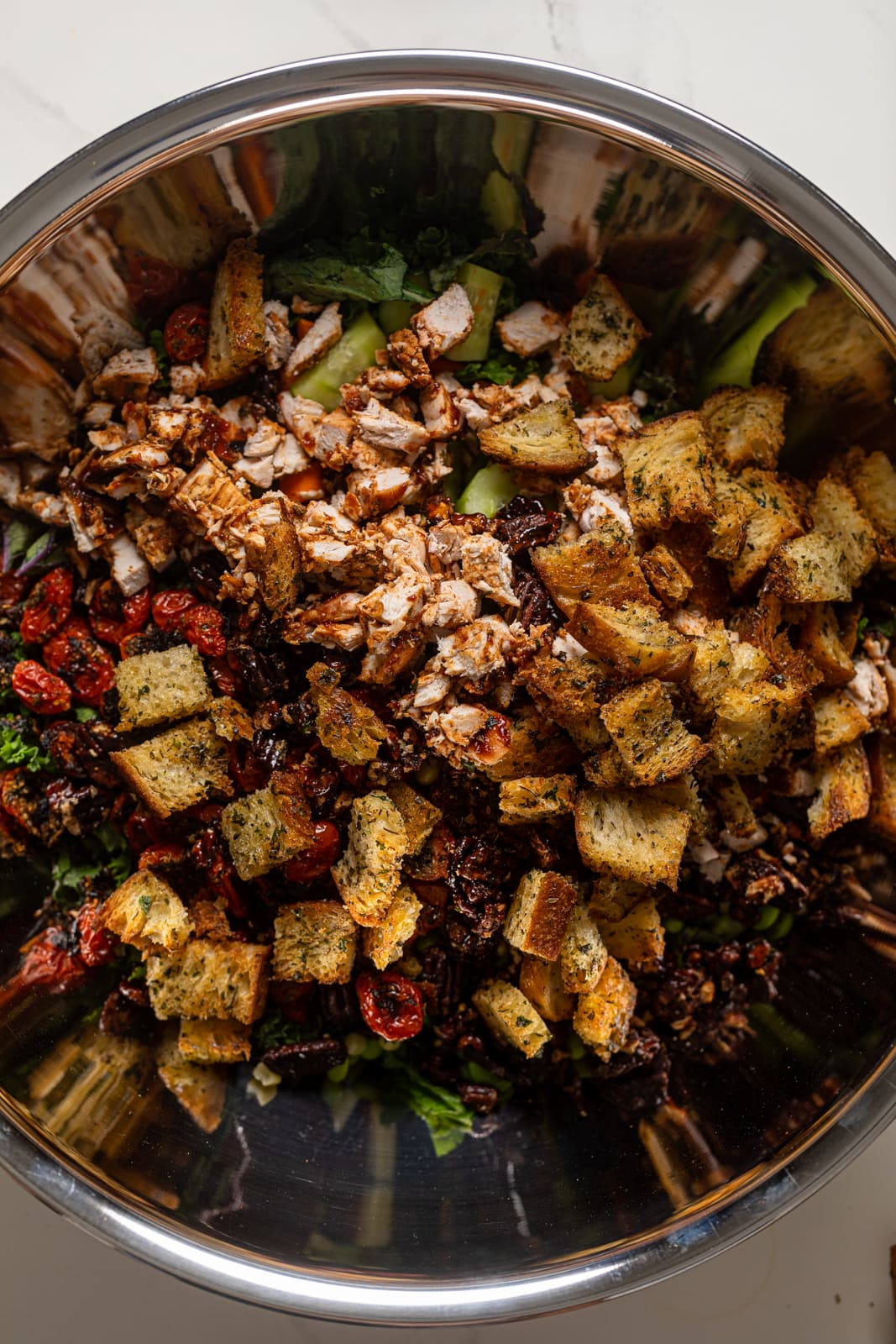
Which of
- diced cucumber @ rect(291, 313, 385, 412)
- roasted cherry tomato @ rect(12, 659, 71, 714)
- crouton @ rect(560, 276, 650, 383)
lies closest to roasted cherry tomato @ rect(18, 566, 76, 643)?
roasted cherry tomato @ rect(12, 659, 71, 714)

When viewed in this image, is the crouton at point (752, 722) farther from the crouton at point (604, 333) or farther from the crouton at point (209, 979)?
the crouton at point (209, 979)

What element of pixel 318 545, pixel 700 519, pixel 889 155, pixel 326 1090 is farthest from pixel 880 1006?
pixel 889 155

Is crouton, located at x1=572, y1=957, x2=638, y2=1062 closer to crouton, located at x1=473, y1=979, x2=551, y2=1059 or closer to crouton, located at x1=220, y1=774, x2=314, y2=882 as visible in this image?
crouton, located at x1=473, y1=979, x2=551, y2=1059

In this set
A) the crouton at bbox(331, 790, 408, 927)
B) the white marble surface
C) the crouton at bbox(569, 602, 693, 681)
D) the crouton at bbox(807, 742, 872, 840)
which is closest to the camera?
the crouton at bbox(569, 602, 693, 681)

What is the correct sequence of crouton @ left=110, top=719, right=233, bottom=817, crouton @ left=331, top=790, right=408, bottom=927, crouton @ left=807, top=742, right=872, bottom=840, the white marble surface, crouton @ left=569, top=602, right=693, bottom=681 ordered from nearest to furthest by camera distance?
crouton @ left=569, top=602, right=693, bottom=681, crouton @ left=331, top=790, right=408, bottom=927, crouton @ left=110, top=719, right=233, bottom=817, crouton @ left=807, top=742, right=872, bottom=840, the white marble surface

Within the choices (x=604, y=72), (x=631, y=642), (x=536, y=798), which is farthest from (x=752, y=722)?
(x=604, y=72)

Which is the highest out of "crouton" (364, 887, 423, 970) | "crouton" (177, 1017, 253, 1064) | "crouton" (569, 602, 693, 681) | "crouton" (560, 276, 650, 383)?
"crouton" (560, 276, 650, 383)
